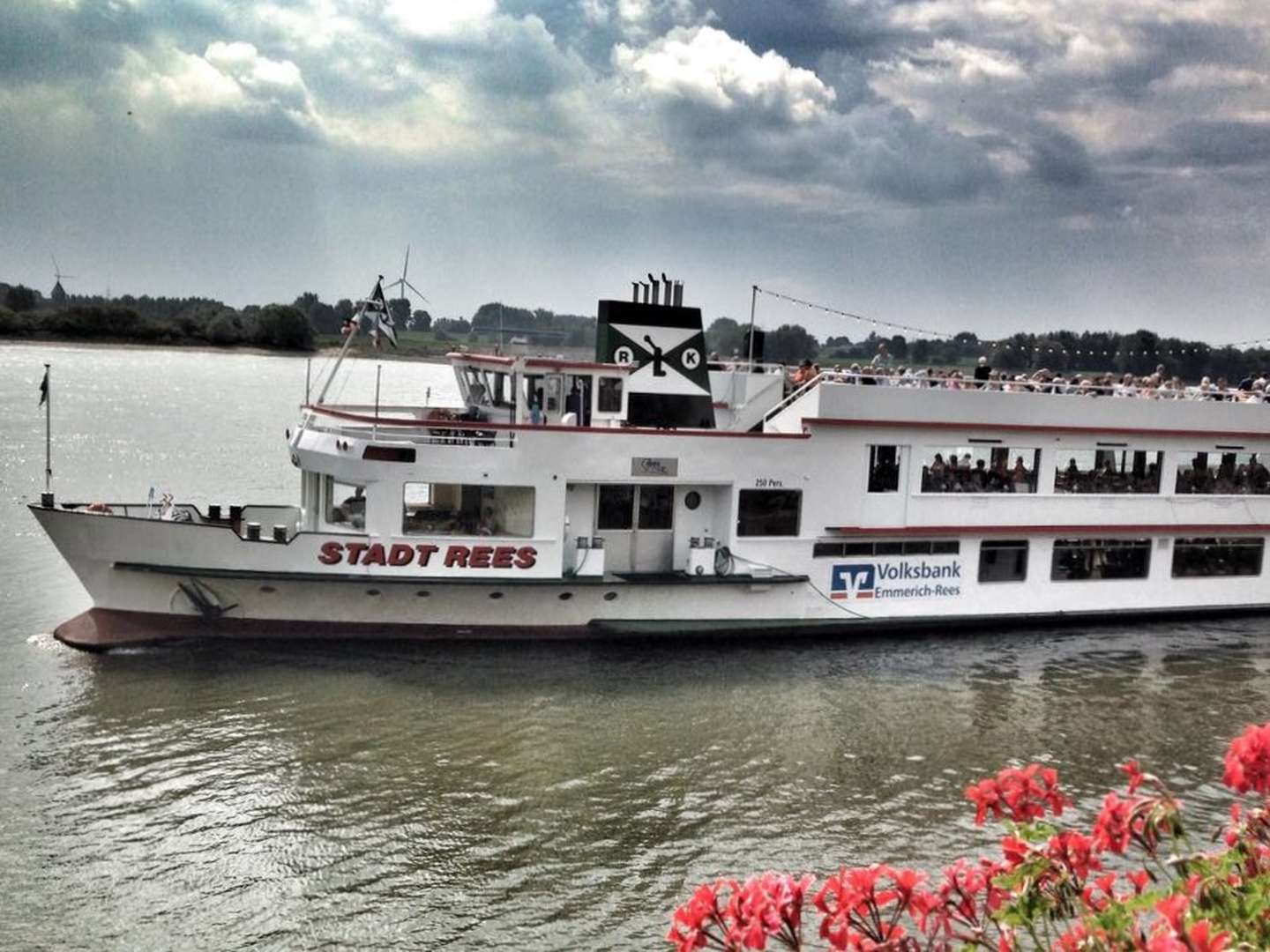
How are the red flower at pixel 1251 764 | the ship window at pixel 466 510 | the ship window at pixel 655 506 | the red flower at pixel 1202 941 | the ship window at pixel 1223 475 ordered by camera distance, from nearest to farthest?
1. the red flower at pixel 1202 941
2. the red flower at pixel 1251 764
3. the ship window at pixel 466 510
4. the ship window at pixel 655 506
5. the ship window at pixel 1223 475

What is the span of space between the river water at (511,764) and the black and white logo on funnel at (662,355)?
4.15 m

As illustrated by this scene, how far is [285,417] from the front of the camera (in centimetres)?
6600

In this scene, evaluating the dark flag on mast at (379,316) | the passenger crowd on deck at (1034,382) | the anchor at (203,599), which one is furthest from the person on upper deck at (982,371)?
the anchor at (203,599)

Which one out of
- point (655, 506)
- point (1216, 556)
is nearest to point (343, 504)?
point (655, 506)

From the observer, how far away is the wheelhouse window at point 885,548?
16984 millimetres

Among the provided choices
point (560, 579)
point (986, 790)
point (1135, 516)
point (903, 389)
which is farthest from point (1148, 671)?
point (986, 790)

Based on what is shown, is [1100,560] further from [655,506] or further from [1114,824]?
[1114,824]

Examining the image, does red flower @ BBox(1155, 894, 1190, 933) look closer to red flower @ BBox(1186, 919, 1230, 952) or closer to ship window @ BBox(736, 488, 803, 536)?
red flower @ BBox(1186, 919, 1230, 952)

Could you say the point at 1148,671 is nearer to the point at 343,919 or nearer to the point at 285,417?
the point at 343,919

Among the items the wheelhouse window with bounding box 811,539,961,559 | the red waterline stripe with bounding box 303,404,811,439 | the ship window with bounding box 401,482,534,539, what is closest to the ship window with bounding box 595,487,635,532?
the red waterline stripe with bounding box 303,404,811,439

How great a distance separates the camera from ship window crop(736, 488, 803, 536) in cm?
1658

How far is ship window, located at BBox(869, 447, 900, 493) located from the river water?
94.7 inches

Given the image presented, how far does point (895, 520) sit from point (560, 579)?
543 cm

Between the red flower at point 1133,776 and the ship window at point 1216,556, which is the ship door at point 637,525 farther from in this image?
the red flower at point 1133,776
